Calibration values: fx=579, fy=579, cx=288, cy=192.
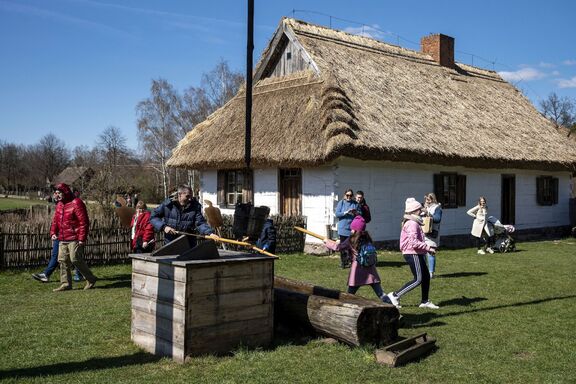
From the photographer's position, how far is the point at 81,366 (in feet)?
18.6

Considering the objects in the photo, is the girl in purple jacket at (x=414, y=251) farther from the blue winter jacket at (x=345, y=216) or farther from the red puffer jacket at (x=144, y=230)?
the red puffer jacket at (x=144, y=230)

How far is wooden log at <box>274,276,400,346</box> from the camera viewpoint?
20.4 ft

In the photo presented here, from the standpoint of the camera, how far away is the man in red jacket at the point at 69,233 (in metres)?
9.93

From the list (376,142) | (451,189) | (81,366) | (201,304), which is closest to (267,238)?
(201,304)

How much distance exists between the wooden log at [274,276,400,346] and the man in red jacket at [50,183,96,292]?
4419 millimetres

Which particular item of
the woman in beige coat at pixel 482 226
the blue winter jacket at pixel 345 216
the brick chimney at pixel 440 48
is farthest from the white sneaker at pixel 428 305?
the brick chimney at pixel 440 48

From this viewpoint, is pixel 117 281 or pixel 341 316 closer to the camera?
pixel 341 316

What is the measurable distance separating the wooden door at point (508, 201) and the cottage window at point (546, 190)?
6.20 feet

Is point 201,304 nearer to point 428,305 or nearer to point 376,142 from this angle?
point 428,305

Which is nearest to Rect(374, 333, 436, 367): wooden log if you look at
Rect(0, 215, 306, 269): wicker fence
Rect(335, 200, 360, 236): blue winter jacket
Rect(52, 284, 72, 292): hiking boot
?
Rect(335, 200, 360, 236): blue winter jacket

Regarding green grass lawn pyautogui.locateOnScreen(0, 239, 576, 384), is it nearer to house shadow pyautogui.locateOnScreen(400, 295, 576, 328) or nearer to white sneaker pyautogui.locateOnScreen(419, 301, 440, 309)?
house shadow pyautogui.locateOnScreen(400, 295, 576, 328)

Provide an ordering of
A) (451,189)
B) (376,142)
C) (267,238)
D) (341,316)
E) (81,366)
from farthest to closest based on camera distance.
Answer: (451,189), (376,142), (267,238), (341,316), (81,366)

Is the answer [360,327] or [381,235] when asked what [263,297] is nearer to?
[360,327]

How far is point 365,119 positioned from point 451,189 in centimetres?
482
